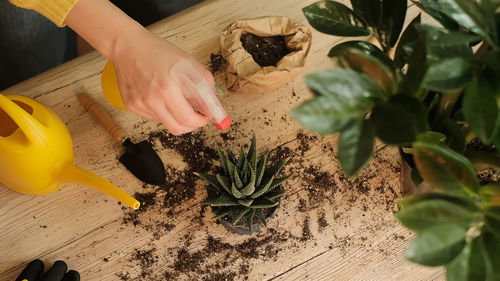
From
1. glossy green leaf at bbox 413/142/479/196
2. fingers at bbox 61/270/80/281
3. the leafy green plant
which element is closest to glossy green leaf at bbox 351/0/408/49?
the leafy green plant

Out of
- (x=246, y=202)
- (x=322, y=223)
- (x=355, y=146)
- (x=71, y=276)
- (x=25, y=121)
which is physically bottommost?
(x=71, y=276)

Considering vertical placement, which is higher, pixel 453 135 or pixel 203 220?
pixel 453 135

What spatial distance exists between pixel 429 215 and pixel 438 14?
0.28 meters

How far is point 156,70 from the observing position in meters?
0.76

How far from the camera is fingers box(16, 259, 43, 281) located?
32.5 inches

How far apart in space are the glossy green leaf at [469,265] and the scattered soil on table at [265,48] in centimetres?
59

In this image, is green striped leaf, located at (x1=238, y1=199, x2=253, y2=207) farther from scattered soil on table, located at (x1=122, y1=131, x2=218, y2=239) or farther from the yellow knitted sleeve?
the yellow knitted sleeve

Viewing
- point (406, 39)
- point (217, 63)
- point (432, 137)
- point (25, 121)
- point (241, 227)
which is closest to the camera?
point (432, 137)

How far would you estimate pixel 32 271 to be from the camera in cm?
83

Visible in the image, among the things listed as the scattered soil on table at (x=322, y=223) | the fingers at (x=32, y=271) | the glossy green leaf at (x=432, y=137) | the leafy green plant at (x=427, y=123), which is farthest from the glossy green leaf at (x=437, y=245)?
the fingers at (x=32, y=271)

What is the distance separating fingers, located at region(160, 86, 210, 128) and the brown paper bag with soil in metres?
0.16

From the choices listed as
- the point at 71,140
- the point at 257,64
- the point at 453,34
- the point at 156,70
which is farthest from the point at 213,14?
the point at 453,34

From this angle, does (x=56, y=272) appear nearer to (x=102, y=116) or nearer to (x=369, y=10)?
(x=102, y=116)

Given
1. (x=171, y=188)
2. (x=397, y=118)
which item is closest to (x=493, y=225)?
(x=397, y=118)
